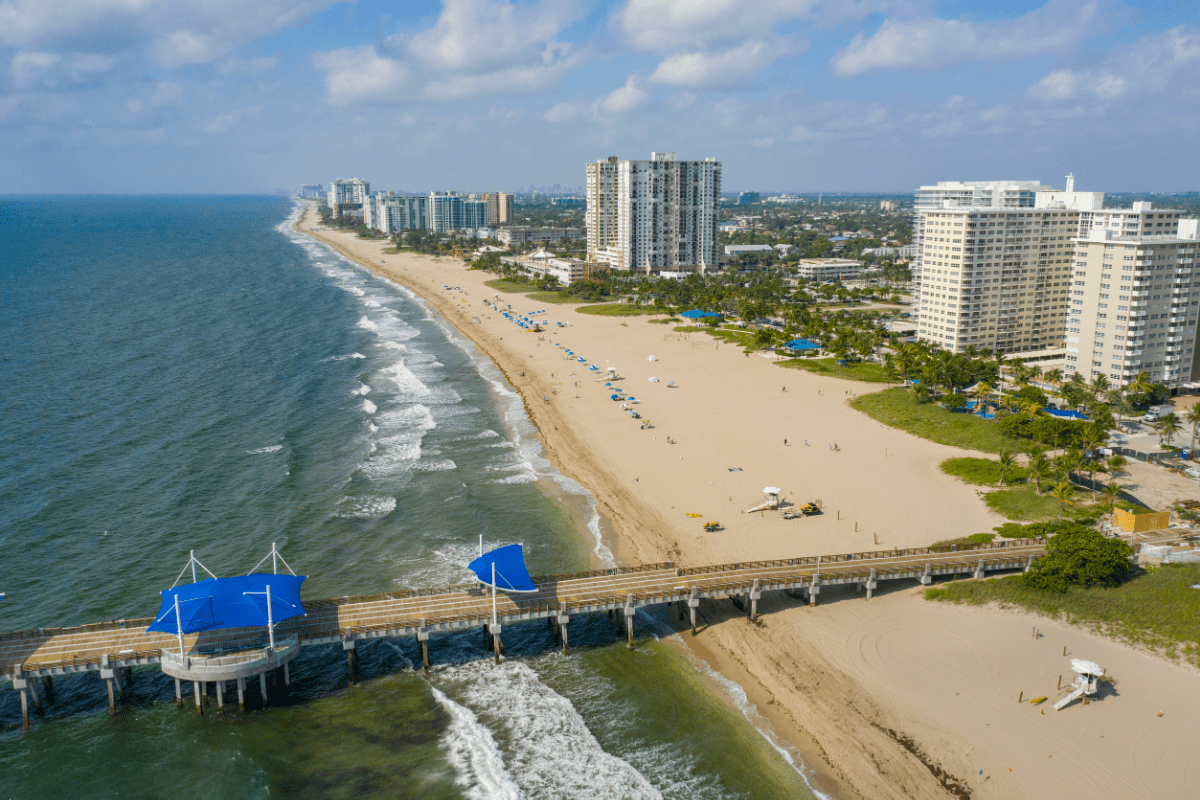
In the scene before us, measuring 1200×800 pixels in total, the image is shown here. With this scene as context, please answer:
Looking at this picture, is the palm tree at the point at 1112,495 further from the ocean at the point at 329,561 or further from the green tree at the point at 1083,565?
the ocean at the point at 329,561

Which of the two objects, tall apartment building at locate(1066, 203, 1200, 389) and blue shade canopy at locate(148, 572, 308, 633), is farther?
tall apartment building at locate(1066, 203, 1200, 389)

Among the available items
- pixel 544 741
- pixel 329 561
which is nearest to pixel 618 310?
pixel 329 561

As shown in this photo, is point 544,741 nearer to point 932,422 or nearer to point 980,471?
point 980,471

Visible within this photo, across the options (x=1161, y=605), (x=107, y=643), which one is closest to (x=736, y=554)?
(x=1161, y=605)

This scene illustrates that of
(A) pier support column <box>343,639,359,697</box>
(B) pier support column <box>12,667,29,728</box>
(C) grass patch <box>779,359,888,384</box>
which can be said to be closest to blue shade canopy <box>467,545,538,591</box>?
(A) pier support column <box>343,639,359,697</box>

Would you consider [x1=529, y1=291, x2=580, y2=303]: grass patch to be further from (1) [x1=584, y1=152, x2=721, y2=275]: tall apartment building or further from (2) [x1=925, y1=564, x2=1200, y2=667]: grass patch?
(2) [x1=925, y1=564, x2=1200, y2=667]: grass patch
